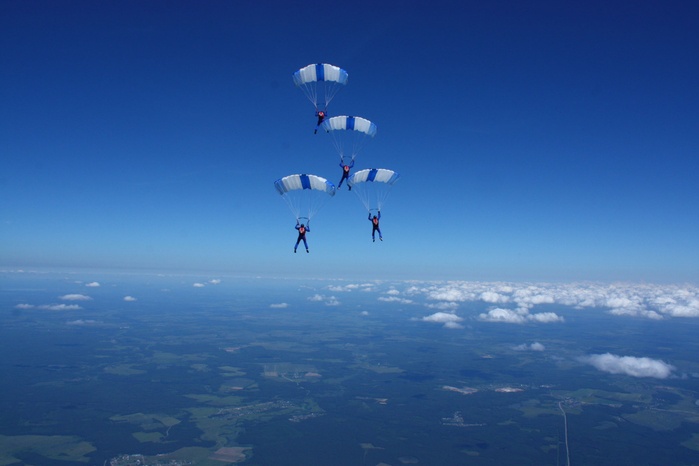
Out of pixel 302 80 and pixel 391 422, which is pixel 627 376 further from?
pixel 302 80

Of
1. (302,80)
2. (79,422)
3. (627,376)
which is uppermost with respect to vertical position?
(302,80)

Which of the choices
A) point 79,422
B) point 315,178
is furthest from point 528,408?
point 79,422

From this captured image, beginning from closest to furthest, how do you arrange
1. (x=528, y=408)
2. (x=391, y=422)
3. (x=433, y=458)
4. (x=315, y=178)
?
(x=315, y=178)
(x=433, y=458)
(x=391, y=422)
(x=528, y=408)

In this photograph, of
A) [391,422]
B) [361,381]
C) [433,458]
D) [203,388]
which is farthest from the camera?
[361,381]

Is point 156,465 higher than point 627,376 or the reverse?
higher

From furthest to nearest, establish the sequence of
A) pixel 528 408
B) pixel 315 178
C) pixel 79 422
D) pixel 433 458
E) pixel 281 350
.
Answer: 1. pixel 281 350
2. pixel 528 408
3. pixel 79 422
4. pixel 433 458
5. pixel 315 178

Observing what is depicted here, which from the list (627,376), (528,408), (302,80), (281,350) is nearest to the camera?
(302,80)

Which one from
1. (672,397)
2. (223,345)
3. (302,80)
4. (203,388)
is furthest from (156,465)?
(672,397)

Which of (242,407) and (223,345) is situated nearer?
(242,407)

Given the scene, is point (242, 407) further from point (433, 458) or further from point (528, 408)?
point (528, 408)
